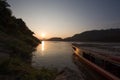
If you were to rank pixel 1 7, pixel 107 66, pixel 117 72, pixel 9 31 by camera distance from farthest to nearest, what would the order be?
1. pixel 9 31
2. pixel 1 7
3. pixel 107 66
4. pixel 117 72

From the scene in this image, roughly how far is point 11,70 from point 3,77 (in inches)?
50.4

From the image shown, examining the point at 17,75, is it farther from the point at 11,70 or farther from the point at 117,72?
the point at 117,72

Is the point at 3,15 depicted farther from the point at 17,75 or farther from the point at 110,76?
the point at 110,76

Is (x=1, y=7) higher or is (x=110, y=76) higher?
(x=1, y=7)

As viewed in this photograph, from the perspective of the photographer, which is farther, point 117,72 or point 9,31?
point 9,31

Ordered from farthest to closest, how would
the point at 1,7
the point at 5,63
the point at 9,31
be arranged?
the point at 9,31 → the point at 1,7 → the point at 5,63

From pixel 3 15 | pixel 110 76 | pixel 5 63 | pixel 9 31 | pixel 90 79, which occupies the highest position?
pixel 3 15

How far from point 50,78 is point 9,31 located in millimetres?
34428

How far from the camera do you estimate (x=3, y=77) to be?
1111 cm

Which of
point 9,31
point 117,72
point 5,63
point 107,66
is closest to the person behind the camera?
point 5,63

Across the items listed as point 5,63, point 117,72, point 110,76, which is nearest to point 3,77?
point 5,63

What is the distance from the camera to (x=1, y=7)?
1586 inches

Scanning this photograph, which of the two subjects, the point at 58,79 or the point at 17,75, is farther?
the point at 58,79

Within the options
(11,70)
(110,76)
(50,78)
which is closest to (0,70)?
(11,70)
